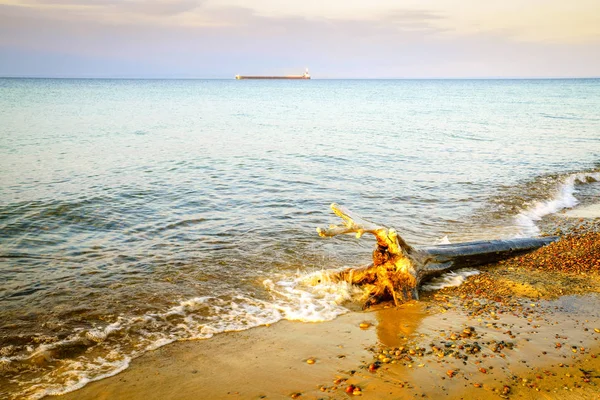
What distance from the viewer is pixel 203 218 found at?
12766 millimetres

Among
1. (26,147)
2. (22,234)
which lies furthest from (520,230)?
(26,147)

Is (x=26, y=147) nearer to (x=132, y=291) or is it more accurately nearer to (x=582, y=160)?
(x=132, y=291)

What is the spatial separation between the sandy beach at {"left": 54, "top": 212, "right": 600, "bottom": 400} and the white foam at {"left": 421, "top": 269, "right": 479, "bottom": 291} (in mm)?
438

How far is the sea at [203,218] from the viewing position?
276 inches

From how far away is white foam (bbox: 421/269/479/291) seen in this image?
848 cm

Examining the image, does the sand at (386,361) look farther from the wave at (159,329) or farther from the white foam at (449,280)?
the white foam at (449,280)

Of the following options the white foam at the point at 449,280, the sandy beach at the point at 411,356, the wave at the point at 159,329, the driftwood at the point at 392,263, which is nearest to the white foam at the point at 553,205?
the white foam at the point at 449,280

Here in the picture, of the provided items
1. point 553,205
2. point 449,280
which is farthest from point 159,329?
point 553,205

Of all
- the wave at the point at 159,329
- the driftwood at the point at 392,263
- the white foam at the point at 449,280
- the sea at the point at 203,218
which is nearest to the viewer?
the wave at the point at 159,329

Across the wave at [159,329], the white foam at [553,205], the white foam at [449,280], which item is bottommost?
the wave at [159,329]

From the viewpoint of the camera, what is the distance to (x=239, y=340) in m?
6.62

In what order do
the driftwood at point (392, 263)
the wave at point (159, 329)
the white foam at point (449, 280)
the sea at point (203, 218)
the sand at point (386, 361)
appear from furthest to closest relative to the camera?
the white foam at point (449, 280)
the driftwood at point (392, 263)
the sea at point (203, 218)
the wave at point (159, 329)
the sand at point (386, 361)

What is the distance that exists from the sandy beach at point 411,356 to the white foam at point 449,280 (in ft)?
1.44

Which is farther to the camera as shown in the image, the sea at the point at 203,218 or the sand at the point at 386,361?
the sea at the point at 203,218
